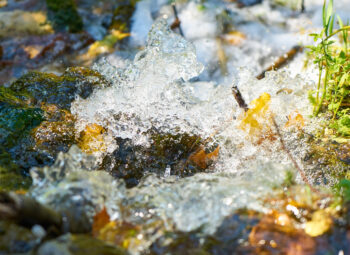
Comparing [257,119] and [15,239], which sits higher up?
[15,239]

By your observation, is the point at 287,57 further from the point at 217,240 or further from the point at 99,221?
the point at 99,221

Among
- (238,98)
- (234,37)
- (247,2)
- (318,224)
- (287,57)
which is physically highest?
(318,224)

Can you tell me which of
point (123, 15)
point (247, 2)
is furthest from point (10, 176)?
point (247, 2)

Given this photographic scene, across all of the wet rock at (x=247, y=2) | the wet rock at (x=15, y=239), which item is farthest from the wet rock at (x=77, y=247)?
the wet rock at (x=247, y=2)

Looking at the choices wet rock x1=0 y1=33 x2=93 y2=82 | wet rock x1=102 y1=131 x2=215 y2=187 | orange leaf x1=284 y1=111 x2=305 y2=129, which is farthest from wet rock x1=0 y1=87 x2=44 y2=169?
wet rock x1=0 y1=33 x2=93 y2=82

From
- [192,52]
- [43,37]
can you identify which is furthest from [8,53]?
[192,52]

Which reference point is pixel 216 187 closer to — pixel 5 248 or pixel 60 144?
pixel 5 248

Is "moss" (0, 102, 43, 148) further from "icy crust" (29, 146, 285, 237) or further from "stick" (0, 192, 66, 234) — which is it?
"stick" (0, 192, 66, 234)
